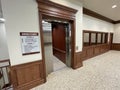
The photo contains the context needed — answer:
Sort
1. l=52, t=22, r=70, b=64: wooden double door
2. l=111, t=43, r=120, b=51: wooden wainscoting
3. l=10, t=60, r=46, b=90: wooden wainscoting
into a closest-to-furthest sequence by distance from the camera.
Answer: l=10, t=60, r=46, b=90: wooden wainscoting, l=52, t=22, r=70, b=64: wooden double door, l=111, t=43, r=120, b=51: wooden wainscoting

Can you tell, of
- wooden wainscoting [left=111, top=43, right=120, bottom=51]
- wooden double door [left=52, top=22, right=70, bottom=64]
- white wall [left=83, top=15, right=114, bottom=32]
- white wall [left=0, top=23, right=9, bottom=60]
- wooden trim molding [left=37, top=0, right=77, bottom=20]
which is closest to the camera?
wooden trim molding [left=37, top=0, right=77, bottom=20]

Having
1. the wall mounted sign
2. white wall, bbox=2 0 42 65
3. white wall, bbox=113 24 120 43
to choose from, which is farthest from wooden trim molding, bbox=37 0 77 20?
white wall, bbox=113 24 120 43

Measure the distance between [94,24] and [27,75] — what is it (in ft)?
16.6

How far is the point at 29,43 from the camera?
2.21m

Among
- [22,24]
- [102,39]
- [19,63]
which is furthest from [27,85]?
[102,39]

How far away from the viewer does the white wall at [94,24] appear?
468cm

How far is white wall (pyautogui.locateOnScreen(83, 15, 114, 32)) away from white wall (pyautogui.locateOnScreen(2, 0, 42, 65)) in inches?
129

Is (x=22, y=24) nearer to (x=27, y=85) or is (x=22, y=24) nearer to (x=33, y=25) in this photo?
(x=33, y=25)

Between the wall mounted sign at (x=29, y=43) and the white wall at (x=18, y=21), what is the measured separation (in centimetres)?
9

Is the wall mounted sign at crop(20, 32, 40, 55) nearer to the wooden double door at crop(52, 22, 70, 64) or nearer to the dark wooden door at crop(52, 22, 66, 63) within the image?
the wooden double door at crop(52, 22, 70, 64)

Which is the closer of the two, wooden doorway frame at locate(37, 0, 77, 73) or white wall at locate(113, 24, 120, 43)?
wooden doorway frame at locate(37, 0, 77, 73)

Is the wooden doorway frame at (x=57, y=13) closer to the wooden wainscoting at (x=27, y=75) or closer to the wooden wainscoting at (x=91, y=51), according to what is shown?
the wooden wainscoting at (x=27, y=75)

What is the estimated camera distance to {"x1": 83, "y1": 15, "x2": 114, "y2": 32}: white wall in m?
4.68

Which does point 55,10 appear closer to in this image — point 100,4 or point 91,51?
point 100,4
